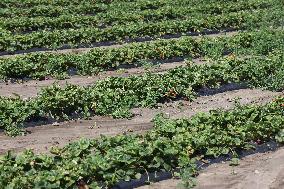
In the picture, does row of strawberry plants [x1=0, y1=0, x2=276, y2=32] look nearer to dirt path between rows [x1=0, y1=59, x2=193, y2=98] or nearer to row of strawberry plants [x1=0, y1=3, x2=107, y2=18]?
row of strawberry plants [x1=0, y1=3, x2=107, y2=18]

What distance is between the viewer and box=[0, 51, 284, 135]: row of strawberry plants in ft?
32.0

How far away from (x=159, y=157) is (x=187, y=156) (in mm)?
519

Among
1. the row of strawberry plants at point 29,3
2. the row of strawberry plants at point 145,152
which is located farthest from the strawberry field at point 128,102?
the row of strawberry plants at point 29,3

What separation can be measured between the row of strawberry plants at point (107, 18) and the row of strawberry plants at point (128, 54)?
503 centimetres

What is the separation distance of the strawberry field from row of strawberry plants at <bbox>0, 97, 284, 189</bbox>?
0.06ft

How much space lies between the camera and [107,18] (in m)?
20.3

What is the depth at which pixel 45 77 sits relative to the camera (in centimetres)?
1292

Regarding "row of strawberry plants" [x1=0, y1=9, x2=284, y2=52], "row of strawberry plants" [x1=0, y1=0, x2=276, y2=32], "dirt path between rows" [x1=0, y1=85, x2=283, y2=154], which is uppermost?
"row of strawberry plants" [x1=0, y1=0, x2=276, y2=32]

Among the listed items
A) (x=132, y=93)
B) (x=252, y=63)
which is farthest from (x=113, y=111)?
(x=252, y=63)

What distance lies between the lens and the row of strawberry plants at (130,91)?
977cm

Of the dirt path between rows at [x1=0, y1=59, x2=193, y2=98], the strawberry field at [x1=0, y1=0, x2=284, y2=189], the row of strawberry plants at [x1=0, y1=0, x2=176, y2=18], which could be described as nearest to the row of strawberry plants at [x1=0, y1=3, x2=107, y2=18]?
the row of strawberry plants at [x1=0, y1=0, x2=176, y2=18]

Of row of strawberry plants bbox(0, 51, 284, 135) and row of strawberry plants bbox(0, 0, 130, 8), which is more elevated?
row of strawberry plants bbox(0, 0, 130, 8)

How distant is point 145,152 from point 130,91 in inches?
139

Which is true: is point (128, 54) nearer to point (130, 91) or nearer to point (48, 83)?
point (48, 83)
